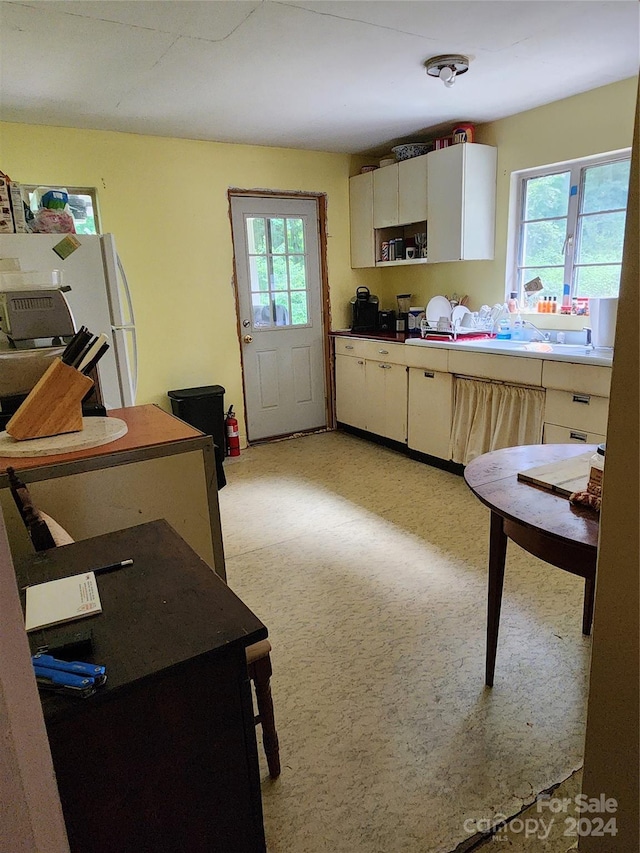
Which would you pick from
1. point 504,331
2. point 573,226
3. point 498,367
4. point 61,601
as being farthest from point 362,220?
point 61,601

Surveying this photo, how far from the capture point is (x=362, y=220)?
A: 4684 mm

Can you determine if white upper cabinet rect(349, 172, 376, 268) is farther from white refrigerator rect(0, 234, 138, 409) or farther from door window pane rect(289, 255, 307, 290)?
white refrigerator rect(0, 234, 138, 409)

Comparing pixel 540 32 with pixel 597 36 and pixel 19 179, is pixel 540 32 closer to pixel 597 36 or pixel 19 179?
pixel 597 36

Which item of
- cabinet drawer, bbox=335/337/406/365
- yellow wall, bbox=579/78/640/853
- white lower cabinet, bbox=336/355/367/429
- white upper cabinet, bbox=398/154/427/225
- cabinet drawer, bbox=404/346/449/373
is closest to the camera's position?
yellow wall, bbox=579/78/640/853

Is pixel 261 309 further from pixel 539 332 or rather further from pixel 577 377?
pixel 577 377

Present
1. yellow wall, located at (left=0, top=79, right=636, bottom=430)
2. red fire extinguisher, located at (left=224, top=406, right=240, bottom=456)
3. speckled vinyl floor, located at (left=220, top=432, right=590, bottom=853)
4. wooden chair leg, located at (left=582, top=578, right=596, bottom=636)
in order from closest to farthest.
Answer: speckled vinyl floor, located at (left=220, top=432, right=590, bottom=853) < wooden chair leg, located at (left=582, top=578, right=596, bottom=636) < yellow wall, located at (left=0, top=79, right=636, bottom=430) < red fire extinguisher, located at (left=224, top=406, right=240, bottom=456)

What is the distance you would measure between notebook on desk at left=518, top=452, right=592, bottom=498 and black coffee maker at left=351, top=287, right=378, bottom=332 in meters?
3.27

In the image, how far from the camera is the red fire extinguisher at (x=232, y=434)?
4391 millimetres

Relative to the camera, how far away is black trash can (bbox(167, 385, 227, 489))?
405 cm

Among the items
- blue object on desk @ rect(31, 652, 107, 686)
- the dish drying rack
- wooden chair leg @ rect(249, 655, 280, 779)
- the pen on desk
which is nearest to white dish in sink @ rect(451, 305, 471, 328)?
the dish drying rack

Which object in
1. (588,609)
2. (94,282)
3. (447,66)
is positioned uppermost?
(447,66)

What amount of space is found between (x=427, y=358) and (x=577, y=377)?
1.16 meters

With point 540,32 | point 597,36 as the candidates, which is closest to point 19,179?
point 540,32

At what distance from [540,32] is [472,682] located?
2695 mm
